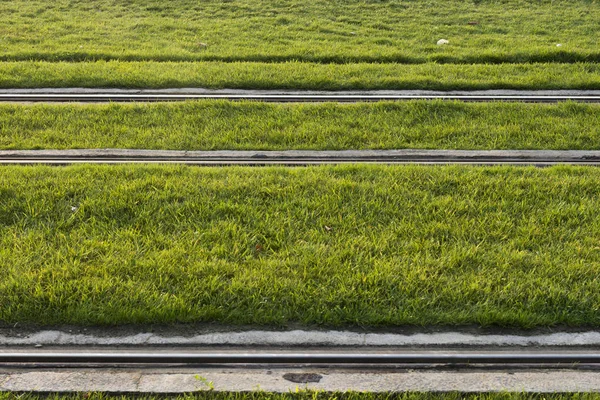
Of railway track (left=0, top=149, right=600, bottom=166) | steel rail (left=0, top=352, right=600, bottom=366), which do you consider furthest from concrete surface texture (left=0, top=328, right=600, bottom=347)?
railway track (left=0, top=149, right=600, bottom=166)

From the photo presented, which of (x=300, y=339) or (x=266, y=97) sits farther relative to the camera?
(x=266, y=97)

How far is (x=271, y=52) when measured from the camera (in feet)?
33.3

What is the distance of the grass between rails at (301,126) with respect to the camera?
651 centimetres

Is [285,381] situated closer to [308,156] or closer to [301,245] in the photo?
[301,245]

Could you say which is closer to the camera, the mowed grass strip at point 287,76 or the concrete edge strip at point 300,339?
the concrete edge strip at point 300,339

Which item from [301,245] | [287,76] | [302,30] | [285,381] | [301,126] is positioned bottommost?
[285,381]

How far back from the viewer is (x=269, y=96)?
26.6 ft

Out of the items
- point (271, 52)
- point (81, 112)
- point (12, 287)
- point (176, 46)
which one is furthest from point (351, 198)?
point (176, 46)

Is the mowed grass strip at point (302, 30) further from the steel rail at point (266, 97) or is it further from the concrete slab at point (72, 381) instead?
the concrete slab at point (72, 381)

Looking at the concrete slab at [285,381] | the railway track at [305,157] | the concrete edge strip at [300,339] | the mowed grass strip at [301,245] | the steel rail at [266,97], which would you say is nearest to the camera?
the concrete slab at [285,381]

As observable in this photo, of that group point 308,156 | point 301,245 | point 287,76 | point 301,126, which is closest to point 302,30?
point 287,76

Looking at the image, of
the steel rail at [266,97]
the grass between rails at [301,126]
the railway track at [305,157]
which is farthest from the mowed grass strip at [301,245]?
the steel rail at [266,97]

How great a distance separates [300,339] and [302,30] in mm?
9474

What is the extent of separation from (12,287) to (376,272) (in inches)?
103
